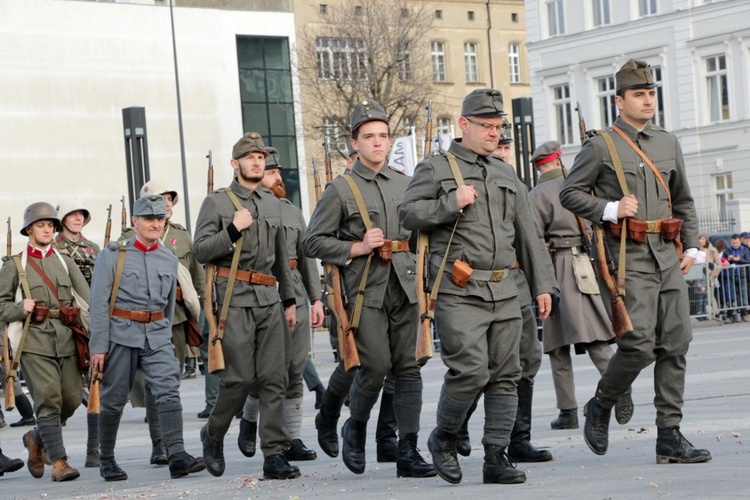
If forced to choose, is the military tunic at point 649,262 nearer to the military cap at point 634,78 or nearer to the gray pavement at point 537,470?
the military cap at point 634,78

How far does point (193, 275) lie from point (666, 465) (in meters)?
5.88

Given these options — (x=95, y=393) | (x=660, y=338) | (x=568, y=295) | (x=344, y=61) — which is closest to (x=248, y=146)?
(x=95, y=393)

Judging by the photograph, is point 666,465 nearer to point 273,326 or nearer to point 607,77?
point 273,326

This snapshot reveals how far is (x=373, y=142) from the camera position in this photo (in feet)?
31.4

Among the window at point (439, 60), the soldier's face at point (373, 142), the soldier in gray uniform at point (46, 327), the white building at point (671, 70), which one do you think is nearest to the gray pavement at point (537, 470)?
the soldier in gray uniform at point (46, 327)

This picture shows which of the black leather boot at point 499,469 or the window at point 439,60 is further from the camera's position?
the window at point 439,60

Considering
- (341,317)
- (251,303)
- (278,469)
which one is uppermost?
(251,303)

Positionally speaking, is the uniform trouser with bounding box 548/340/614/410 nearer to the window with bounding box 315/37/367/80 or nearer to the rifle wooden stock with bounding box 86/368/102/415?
the rifle wooden stock with bounding box 86/368/102/415

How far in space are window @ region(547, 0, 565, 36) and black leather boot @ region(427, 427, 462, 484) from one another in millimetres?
50924

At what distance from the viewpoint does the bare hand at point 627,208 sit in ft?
29.1

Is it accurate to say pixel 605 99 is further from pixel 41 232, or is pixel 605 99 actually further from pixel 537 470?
pixel 537 470

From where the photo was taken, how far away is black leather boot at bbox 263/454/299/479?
9469 mm

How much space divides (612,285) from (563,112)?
166ft

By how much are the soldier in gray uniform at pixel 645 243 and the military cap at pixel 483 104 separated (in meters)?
0.68
